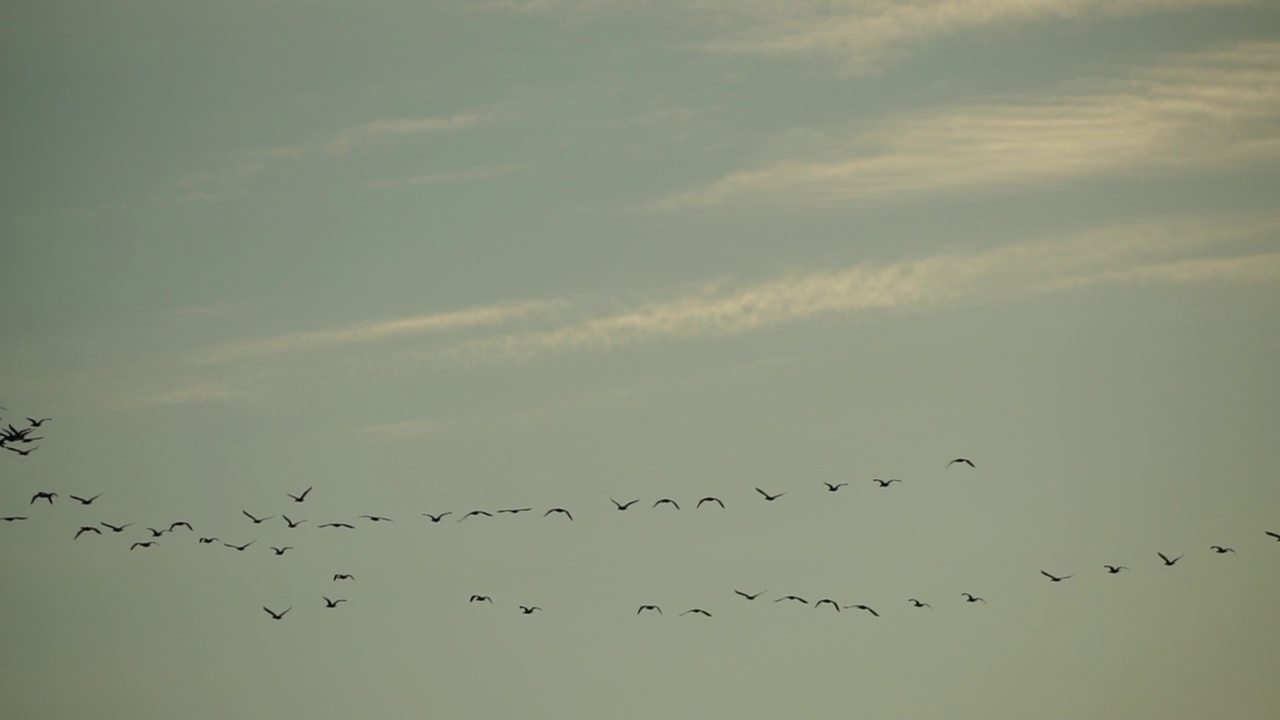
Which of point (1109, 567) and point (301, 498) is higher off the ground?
point (301, 498)

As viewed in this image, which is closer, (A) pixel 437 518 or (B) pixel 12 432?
(B) pixel 12 432

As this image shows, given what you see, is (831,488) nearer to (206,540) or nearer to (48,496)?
(206,540)

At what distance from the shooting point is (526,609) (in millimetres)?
164000

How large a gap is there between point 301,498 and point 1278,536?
63.2 metres

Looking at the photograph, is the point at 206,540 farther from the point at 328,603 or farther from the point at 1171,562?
the point at 1171,562

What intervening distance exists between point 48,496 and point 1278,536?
262ft

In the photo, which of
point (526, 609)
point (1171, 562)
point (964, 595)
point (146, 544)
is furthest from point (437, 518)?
point (1171, 562)

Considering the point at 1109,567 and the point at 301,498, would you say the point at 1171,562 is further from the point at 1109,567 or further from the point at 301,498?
the point at 301,498

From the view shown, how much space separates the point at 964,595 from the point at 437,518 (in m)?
38.6

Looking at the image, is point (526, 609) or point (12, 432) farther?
point (526, 609)

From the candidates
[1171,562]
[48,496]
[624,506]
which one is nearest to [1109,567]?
[1171,562]

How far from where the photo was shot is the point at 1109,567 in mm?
156750

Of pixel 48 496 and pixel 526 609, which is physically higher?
pixel 48 496

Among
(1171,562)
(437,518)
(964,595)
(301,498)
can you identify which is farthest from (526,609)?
(1171,562)
